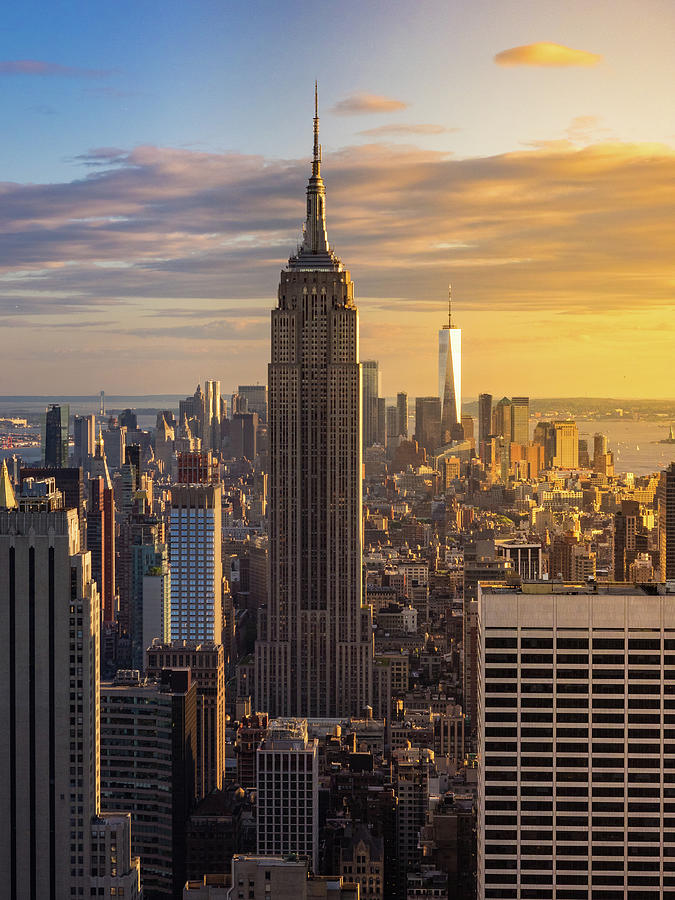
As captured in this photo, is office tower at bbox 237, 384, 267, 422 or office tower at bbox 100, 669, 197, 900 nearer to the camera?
office tower at bbox 100, 669, 197, 900

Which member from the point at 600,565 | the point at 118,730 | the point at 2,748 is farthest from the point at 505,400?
the point at 2,748

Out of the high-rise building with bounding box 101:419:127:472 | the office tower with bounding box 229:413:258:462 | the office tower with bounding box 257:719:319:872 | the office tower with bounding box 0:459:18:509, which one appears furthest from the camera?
the office tower with bounding box 229:413:258:462

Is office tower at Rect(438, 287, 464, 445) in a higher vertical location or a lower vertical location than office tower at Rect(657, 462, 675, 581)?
higher

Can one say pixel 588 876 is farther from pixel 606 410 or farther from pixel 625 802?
pixel 606 410

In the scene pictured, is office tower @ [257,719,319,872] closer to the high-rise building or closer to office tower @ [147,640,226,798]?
office tower @ [147,640,226,798]

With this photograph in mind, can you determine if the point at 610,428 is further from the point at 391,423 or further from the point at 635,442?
the point at 391,423

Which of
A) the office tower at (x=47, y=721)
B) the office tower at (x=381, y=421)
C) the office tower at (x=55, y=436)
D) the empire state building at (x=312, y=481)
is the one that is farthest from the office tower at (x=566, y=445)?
the office tower at (x=47, y=721)

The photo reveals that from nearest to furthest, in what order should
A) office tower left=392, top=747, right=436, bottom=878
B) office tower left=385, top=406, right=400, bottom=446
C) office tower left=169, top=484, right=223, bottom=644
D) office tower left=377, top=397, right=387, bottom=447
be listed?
office tower left=392, top=747, right=436, bottom=878, office tower left=385, top=406, right=400, bottom=446, office tower left=377, top=397, right=387, bottom=447, office tower left=169, top=484, right=223, bottom=644

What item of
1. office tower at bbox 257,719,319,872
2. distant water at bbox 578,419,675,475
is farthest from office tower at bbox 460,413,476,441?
office tower at bbox 257,719,319,872
